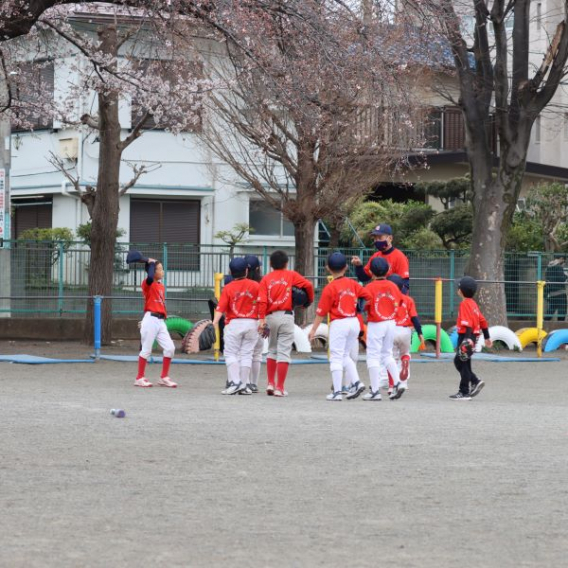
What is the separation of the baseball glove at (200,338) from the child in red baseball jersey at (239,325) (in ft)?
23.4

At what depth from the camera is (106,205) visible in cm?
2422

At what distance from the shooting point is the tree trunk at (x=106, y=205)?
23.9 m

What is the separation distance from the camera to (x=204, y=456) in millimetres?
9062

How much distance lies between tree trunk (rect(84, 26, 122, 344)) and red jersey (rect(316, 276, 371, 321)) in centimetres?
1044

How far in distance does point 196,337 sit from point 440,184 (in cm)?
1582

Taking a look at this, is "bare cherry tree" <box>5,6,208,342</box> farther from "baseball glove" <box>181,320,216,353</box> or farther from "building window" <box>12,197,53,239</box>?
"building window" <box>12,197,53,239</box>

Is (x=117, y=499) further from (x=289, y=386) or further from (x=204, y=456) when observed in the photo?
(x=289, y=386)

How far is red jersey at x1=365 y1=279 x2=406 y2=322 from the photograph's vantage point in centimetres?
A: 1438

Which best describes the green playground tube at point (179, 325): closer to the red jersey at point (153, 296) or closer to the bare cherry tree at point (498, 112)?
the bare cherry tree at point (498, 112)

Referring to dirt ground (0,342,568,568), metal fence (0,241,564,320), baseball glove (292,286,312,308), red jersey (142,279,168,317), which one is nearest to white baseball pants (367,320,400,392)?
dirt ground (0,342,568,568)

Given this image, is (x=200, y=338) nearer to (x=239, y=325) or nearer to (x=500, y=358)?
(x=500, y=358)

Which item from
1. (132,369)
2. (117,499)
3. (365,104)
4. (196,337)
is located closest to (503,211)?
(365,104)

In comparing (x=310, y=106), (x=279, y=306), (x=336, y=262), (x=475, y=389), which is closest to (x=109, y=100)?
(x=310, y=106)

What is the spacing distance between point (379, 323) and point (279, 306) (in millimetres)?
1215
